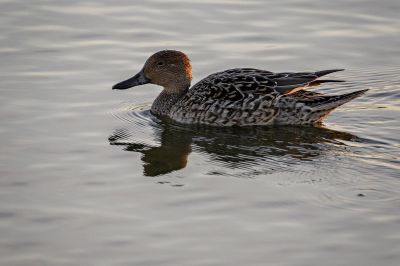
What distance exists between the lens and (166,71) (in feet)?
41.5

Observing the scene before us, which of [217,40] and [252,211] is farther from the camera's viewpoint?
[217,40]

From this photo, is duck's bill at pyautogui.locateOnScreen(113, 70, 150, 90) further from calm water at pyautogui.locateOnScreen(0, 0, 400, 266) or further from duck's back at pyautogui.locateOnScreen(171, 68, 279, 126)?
duck's back at pyautogui.locateOnScreen(171, 68, 279, 126)

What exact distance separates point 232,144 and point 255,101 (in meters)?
0.92

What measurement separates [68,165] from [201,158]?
55.5 inches

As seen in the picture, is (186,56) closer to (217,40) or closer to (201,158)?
(217,40)

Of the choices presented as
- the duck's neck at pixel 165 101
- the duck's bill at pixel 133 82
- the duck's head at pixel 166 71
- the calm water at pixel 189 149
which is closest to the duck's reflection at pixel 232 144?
the calm water at pixel 189 149

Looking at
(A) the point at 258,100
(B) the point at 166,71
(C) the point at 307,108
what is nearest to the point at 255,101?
(A) the point at 258,100

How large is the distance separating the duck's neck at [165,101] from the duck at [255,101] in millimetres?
20

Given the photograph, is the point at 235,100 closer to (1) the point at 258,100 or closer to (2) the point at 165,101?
(1) the point at 258,100

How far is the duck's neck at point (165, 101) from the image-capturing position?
12.3m

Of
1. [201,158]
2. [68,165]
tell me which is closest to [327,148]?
[201,158]

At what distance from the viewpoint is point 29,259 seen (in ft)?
26.3

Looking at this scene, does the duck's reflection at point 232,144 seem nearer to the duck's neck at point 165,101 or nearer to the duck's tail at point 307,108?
the duck's tail at point 307,108

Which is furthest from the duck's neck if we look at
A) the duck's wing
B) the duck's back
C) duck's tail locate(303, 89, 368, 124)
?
duck's tail locate(303, 89, 368, 124)
